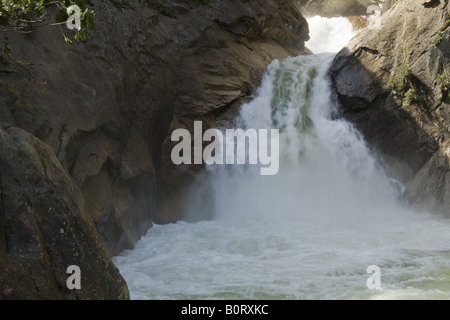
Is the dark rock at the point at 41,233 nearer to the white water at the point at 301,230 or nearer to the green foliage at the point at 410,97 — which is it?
the white water at the point at 301,230

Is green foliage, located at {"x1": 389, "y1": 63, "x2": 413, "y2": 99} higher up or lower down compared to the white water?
higher up

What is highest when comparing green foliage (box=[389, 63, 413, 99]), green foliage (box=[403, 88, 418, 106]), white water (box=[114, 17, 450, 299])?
green foliage (box=[389, 63, 413, 99])

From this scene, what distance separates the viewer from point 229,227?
12.1m

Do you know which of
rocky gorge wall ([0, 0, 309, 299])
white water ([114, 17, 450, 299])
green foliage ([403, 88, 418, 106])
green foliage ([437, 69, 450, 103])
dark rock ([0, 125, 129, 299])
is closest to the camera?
dark rock ([0, 125, 129, 299])

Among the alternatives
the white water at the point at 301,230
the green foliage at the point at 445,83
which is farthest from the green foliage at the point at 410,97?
the white water at the point at 301,230

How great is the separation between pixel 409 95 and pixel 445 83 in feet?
3.25

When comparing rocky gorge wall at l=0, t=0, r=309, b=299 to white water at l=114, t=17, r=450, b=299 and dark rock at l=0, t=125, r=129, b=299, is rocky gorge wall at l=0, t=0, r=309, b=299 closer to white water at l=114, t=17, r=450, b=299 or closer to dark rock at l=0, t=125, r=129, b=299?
dark rock at l=0, t=125, r=129, b=299

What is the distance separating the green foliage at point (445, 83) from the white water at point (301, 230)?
2.66 metres

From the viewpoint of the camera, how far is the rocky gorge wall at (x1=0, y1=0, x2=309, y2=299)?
17.6 feet

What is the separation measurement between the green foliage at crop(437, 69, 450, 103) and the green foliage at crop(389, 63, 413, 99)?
817mm

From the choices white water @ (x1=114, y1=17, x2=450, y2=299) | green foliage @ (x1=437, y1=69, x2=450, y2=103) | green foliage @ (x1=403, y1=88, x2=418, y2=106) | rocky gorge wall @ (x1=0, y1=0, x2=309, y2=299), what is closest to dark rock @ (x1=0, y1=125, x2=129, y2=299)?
rocky gorge wall @ (x1=0, y1=0, x2=309, y2=299)

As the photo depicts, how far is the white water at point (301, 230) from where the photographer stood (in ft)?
24.3
